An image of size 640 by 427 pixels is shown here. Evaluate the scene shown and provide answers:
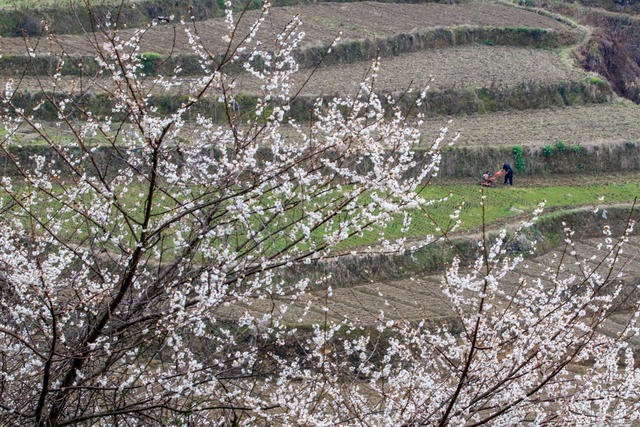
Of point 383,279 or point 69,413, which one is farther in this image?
point 383,279

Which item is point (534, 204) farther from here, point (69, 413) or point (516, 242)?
point (69, 413)

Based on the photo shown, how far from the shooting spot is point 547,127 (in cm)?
2056

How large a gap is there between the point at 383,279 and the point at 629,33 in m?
24.2

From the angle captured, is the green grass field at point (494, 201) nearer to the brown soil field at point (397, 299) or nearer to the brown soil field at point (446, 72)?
the brown soil field at point (397, 299)

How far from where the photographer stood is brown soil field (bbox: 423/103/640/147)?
19188 mm

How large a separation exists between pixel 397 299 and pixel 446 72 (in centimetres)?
1166

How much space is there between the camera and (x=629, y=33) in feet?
104

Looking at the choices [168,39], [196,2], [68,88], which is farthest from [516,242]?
[196,2]

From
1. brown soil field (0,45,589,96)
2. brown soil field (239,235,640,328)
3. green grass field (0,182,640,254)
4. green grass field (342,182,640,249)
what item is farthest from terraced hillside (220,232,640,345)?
brown soil field (0,45,589,96)

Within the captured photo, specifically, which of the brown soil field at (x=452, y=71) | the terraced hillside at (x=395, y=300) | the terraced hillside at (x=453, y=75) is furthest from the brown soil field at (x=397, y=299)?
the brown soil field at (x=452, y=71)

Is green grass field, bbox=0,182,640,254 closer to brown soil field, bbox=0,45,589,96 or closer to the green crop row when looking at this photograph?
brown soil field, bbox=0,45,589,96

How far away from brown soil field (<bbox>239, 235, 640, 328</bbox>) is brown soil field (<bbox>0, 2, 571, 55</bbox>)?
9.56 metres

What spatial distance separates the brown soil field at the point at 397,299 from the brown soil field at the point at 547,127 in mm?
5100

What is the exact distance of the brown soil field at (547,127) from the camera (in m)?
19.2
